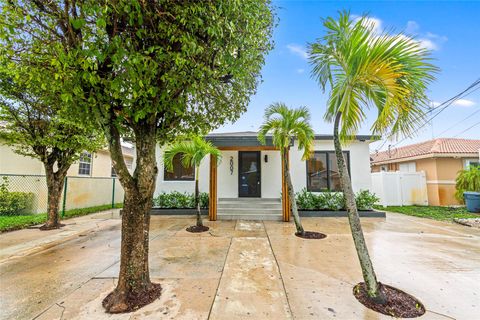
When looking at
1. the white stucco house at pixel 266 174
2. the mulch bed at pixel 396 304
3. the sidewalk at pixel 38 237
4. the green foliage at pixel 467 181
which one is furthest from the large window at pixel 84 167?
the green foliage at pixel 467 181

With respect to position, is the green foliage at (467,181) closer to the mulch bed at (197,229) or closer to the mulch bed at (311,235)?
the mulch bed at (311,235)

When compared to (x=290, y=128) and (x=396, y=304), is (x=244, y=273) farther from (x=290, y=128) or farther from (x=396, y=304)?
(x=290, y=128)

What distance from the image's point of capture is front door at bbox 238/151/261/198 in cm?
1005

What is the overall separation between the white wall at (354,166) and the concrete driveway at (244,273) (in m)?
3.44

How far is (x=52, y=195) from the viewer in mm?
6625

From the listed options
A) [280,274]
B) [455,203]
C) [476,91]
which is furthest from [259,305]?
[455,203]

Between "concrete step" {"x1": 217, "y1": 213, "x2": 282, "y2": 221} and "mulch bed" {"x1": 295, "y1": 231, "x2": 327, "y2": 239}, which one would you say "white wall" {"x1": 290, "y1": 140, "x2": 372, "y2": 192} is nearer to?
"concrete step" {"x1": 217, "y1": 213, "x2": 282, "y2": 221}

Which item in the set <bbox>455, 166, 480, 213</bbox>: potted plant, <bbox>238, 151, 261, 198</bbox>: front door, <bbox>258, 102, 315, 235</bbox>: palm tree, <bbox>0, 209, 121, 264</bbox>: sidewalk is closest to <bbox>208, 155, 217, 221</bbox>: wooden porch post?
<bbox>238, 151, 261, 198</bbox>: front door

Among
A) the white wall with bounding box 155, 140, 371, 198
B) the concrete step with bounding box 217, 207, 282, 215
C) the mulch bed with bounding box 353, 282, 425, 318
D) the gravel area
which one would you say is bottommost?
the gravel area

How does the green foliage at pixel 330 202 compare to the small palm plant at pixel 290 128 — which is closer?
the small palm plant at pixel 290 128

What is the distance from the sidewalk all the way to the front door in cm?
528

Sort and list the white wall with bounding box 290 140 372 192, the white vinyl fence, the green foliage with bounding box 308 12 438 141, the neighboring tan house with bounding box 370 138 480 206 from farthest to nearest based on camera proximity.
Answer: the white vinyl fence, the neighboring tan house with bounding box 370 138 480 206, the white wall with bounding box 290 140 372 192, the green foliage with bounding box 308 12 438 141

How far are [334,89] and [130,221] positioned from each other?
135 inches

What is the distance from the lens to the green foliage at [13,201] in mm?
8141
